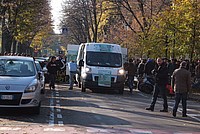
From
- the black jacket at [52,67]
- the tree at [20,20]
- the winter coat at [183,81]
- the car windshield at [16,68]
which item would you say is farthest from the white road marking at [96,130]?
the tree at [20,20]

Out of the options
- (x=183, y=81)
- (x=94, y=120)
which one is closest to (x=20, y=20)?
(x=183, y=81)

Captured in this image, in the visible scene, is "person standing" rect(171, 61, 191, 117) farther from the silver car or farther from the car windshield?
the car windshield

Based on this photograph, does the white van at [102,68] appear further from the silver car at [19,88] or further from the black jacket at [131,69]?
the silver car at [19,88]

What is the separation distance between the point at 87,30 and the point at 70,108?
165 feet

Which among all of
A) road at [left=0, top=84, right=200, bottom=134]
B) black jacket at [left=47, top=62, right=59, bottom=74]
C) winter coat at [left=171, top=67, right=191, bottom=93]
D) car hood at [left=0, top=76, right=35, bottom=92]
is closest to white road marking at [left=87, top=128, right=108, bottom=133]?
road at [left=0, top=84, right=200, bottom=134]

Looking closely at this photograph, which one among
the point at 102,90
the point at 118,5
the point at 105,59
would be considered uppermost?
the point at 118,5

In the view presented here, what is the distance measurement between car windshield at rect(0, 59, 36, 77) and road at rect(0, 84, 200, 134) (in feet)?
3.72

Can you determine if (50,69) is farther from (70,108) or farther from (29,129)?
(29,129)

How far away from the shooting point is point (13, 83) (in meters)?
12.6

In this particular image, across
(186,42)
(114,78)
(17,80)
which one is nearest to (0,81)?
(17,80)

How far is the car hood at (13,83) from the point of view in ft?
40.8

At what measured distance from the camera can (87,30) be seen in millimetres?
65062

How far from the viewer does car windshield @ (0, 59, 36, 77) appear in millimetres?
13609

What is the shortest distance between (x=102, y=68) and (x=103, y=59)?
79 centimetres
